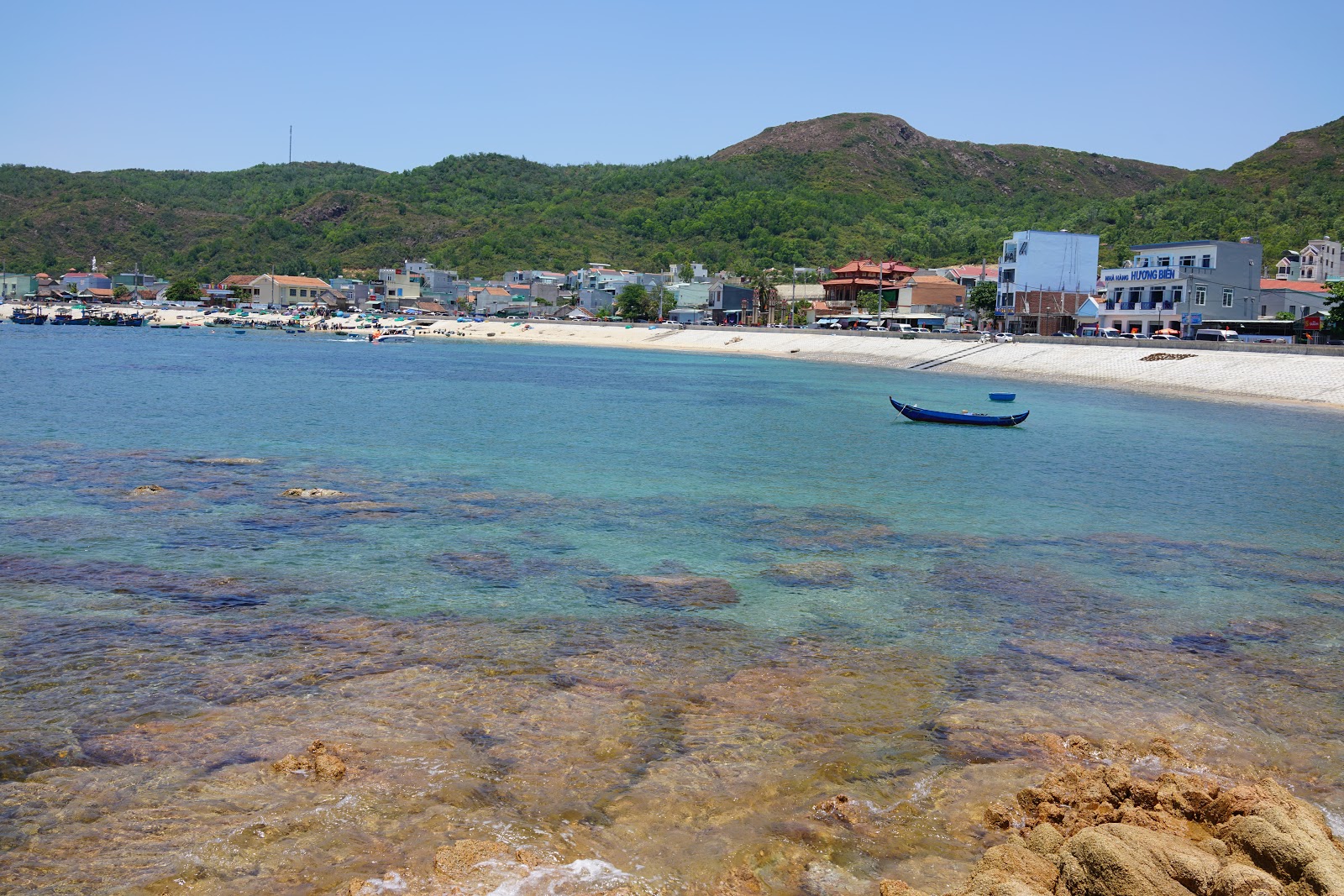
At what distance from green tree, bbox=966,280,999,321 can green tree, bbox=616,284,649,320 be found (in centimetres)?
5231

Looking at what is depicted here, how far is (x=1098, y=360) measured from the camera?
2746 inches

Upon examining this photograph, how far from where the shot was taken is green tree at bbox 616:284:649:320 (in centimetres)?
14188

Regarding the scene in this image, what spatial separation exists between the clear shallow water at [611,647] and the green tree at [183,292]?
14687 centimetres

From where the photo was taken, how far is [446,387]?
2285 inches

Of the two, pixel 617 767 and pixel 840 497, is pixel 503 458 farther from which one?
pixel 617 767

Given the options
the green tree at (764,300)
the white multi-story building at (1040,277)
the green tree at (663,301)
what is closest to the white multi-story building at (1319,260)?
the white multi-story building at (1040,277)

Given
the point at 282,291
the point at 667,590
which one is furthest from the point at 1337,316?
the point at 282,291

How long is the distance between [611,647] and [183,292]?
17194cm

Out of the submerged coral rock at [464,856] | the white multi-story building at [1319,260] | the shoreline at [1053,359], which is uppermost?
the white multi-story building at [1319,260]

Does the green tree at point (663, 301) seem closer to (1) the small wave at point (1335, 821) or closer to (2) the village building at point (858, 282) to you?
(2) the village building at point (858, 282)

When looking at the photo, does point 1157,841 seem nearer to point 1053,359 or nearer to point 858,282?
point 1053,359

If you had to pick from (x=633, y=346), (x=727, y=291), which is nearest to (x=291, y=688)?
(x=633, y=346)

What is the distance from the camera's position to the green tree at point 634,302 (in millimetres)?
141875

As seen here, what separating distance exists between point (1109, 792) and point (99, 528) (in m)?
17.5
